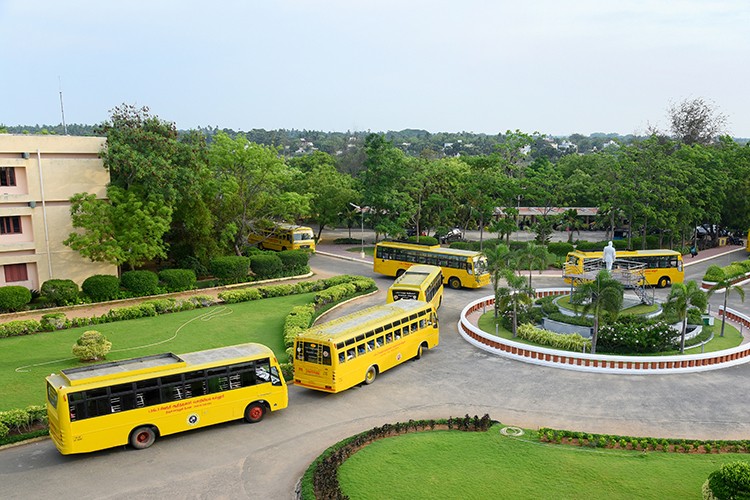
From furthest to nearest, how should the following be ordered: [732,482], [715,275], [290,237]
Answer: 1. [290,237]
2. [715,275]
3. [732,482]

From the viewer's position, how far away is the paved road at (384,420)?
14.6m

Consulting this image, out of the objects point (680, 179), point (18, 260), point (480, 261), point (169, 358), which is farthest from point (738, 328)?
point (18, 260)

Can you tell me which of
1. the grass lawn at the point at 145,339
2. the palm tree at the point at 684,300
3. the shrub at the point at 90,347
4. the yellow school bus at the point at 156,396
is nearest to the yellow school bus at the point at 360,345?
the yellow school bus at the point at 156,396

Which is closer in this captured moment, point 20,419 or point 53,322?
point 20,419

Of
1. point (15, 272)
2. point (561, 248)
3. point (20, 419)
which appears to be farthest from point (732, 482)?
point (561, 248)

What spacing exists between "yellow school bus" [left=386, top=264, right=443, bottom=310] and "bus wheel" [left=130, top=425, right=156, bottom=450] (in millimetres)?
13592

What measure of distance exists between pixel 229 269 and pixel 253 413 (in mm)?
20018

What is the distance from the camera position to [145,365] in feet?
54.7

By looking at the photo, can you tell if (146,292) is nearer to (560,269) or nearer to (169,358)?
(169,358)

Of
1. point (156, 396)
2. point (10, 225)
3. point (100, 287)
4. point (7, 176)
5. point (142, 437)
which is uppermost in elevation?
point (7, 176)

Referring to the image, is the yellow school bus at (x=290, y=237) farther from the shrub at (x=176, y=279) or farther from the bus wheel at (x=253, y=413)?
the bus wheel at (x=253, y=413)

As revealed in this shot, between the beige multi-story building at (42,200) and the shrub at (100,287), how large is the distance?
2.38 metres

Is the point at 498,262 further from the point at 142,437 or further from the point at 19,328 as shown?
the point at 19,328

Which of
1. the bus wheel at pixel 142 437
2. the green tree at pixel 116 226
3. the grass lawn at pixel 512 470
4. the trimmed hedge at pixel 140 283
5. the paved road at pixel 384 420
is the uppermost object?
the green tree at pixel 116 226
